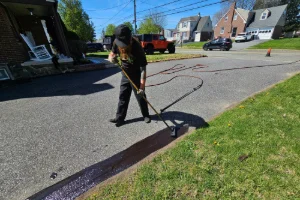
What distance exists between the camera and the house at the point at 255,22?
30.2m

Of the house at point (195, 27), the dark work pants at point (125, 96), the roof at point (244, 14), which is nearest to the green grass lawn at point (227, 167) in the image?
the dark work pants at point (125, 96)

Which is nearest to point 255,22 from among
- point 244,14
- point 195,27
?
point 244,14

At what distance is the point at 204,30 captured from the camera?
42219 millimetres

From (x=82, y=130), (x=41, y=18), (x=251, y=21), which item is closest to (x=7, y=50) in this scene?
(x=41, y=18)

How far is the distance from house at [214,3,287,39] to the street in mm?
33349

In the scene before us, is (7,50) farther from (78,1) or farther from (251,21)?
(251,21)

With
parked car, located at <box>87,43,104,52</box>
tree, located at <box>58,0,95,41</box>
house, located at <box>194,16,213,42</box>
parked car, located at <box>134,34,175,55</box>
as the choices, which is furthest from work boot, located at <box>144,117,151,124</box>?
house, located at <box>194,16,213,42</box>

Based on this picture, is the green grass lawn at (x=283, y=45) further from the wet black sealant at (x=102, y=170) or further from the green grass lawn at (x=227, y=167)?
the wet black sealant at (x=102, y=170)

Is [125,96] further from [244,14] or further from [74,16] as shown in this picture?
[244,14]

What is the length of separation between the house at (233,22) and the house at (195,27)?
15.5ft

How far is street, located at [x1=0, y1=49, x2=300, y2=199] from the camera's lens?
2.02 metres

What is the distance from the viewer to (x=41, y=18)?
9.09 m

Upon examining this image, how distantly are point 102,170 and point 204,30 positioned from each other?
47.2m

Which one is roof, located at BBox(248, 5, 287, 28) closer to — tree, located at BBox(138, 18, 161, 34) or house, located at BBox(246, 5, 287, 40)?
house, located at BBox(246, 5, 287, 40)
